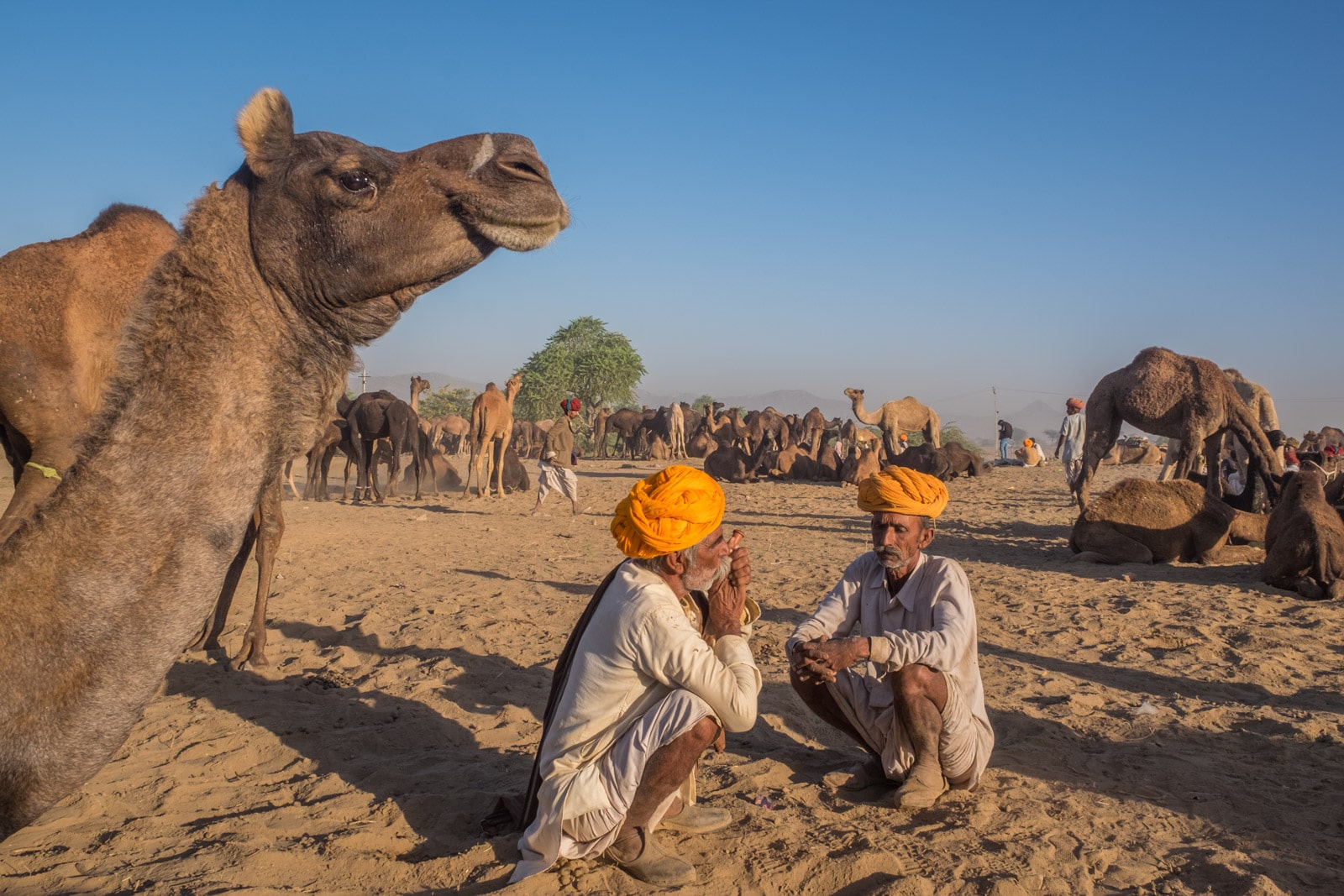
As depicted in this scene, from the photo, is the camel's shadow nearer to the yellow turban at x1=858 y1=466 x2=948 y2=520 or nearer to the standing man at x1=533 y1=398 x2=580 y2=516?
the yellow turban at x1=858 y1=466 x2=948 y2=520

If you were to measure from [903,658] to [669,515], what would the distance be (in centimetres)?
119

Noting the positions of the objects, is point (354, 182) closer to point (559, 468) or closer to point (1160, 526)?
point (1160, 526)

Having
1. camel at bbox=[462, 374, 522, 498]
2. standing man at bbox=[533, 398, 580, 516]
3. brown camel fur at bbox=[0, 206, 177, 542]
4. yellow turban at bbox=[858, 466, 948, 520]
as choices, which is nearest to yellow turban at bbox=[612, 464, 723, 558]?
yellow turban at bbox=[858, 466, 948, 520]

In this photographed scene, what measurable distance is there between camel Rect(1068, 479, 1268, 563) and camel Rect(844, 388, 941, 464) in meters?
16.8

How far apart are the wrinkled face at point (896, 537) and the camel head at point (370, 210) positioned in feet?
6.96

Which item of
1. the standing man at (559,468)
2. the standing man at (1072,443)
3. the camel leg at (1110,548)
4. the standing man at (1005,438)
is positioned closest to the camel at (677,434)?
the standing man at (1005,438)

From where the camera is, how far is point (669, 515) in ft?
10.6

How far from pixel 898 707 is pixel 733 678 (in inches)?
40.9

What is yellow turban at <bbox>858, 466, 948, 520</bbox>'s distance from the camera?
4.02 m


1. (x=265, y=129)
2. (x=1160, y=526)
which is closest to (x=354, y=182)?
(x=265, y=129)

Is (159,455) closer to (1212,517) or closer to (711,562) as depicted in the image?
(711,562)

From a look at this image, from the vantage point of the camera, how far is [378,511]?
15688mm

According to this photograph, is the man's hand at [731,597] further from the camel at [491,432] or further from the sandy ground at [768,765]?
the camel at [491,432]

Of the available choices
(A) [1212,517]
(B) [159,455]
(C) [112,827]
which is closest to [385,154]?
(B) [159,455]
